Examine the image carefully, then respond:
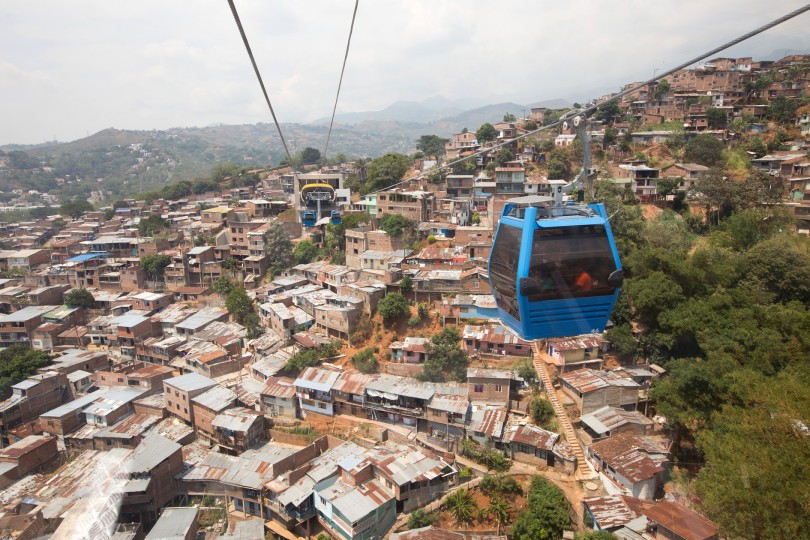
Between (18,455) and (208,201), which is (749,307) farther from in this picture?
(208,201)

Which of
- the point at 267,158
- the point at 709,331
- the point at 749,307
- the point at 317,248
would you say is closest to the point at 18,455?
the point at 317,248

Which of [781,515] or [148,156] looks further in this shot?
[148,156]

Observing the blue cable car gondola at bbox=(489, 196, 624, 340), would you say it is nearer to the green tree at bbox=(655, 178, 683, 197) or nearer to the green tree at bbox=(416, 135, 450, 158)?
the green tree at bbox=(655, 178, 683, 197)

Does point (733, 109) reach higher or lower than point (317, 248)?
higher

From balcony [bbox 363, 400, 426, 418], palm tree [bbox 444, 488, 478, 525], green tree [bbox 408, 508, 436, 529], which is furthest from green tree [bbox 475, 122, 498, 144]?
green tree [bbox 408, 508, 436, 529]

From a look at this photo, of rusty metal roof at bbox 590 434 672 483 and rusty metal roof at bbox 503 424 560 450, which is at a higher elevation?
rusty metal roof at bbox 590 434 672 483

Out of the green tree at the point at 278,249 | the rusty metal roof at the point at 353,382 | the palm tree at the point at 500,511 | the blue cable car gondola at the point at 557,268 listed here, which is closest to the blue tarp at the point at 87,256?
the green tree at the point at 278,249
